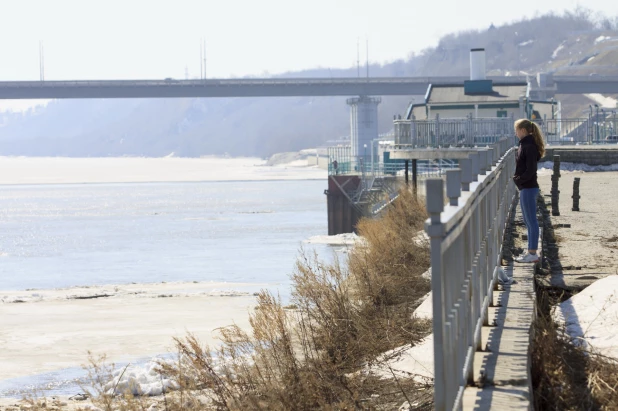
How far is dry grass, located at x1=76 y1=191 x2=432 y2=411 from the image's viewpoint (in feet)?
25.4

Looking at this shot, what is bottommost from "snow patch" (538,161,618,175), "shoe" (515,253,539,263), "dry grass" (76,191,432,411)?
"dry grass" (76,191,432,411)

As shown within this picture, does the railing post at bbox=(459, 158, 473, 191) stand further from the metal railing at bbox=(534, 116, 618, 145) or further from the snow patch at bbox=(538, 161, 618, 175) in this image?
the metal railing at bbox=(534, 116, 618, 145)

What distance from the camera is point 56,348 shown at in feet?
63.1

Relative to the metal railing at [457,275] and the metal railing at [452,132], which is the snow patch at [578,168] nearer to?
the metal railing at [452,132]

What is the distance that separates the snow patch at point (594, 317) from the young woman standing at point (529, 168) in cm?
139

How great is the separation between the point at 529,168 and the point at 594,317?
3195 millimetres

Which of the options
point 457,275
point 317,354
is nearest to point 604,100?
point 317,354

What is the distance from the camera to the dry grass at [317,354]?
7.75 meters

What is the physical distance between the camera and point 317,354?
9.30 meters

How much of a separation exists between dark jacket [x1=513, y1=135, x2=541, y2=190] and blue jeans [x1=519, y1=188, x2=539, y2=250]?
88 millimetres

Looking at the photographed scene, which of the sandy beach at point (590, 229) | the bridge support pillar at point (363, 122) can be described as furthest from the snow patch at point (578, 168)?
the bridge support pillar at point (363, 122)

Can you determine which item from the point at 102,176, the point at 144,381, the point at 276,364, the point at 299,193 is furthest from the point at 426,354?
the point at 102,176

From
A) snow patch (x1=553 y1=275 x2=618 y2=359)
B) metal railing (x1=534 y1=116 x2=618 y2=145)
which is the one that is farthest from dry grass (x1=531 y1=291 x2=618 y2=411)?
metal railing (x1=534 y1=116 x2=618 y2=145)

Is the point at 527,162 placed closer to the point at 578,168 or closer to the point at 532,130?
the point at 532,130
